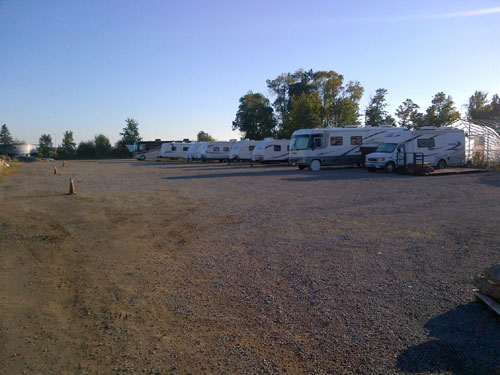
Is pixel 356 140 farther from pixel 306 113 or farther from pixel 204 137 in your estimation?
pixel 204 137

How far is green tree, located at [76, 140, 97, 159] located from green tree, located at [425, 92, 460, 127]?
209 ft

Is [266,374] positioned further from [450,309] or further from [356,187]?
[356,187]

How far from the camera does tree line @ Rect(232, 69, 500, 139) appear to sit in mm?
49103

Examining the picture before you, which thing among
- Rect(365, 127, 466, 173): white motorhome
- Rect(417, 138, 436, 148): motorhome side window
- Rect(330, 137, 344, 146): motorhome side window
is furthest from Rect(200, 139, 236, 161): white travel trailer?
Rect(417, 138, 436, 148): motorhome side window

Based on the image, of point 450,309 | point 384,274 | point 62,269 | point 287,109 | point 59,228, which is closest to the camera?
point 450,309

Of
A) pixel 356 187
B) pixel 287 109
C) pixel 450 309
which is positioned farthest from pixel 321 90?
pixel 450 309

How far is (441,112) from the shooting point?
47.1 m

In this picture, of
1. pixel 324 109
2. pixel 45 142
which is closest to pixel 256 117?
pixel 324 109

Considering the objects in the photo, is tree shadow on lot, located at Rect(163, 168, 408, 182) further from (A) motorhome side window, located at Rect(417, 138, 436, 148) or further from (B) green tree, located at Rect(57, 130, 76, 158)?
(B) green tree, located at Rect(57, 130, 76, 158)

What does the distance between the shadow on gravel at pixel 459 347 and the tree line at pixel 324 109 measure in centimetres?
4633

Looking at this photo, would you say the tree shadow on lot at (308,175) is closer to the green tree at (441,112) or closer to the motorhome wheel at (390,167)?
the motorhome wheel at (390,167)

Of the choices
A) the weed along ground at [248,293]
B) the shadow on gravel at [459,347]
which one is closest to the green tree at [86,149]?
the weed along ground at [248,293]

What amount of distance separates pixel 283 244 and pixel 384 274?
228 cm

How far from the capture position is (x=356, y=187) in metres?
17.0
